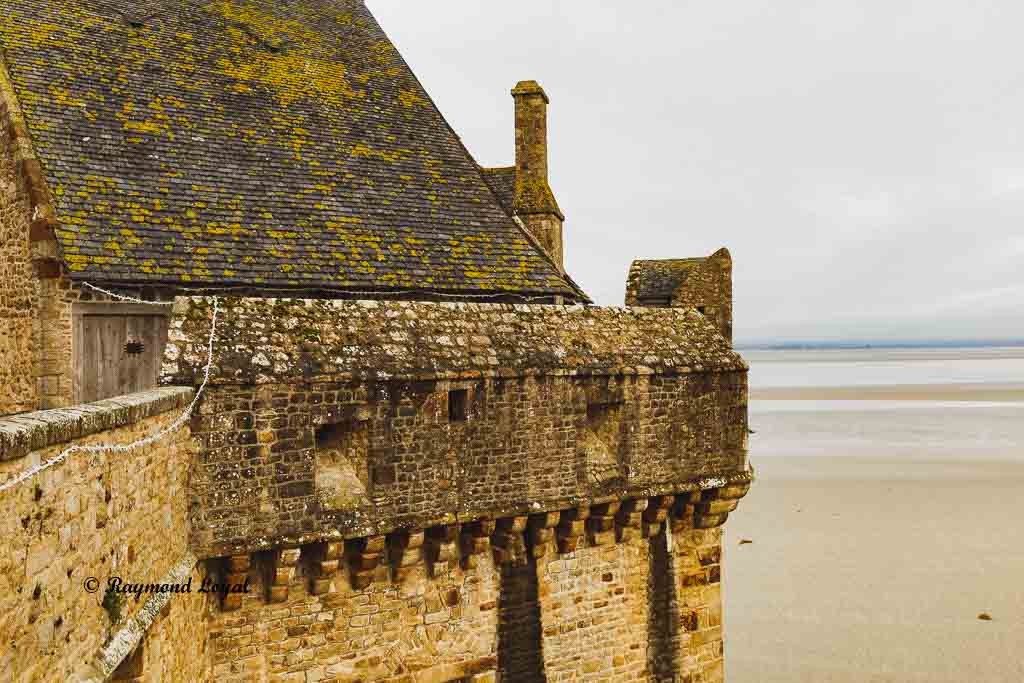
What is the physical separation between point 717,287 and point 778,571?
7504mm

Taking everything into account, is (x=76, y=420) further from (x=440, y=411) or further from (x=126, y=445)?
(x=440, y=411)

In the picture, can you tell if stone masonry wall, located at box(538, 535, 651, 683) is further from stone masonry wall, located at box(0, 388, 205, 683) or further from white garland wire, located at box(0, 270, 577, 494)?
white garland wire, located at box(0, 270, 577, 494)

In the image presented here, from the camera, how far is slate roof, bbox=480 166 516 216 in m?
19.0

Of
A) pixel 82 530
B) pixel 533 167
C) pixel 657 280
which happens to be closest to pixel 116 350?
pixel 82 530

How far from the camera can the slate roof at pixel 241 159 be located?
11.3 metres

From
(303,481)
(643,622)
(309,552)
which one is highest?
(303,481)

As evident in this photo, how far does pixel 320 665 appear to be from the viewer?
7.53 metres

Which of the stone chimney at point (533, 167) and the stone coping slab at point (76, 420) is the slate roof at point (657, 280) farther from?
the stone coping slab at point (76, 420)

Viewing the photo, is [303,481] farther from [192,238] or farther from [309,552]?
[192,238]

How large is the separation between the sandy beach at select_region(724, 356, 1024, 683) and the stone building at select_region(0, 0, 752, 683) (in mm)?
7332

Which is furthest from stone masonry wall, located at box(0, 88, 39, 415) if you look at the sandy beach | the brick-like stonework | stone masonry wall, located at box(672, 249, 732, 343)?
stone masonry wall, located at box(672, 249, 732, 343)

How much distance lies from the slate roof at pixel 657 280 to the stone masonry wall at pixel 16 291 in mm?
12810

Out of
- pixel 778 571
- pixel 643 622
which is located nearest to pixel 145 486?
pixel 643 622

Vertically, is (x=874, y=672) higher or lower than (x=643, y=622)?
lower
